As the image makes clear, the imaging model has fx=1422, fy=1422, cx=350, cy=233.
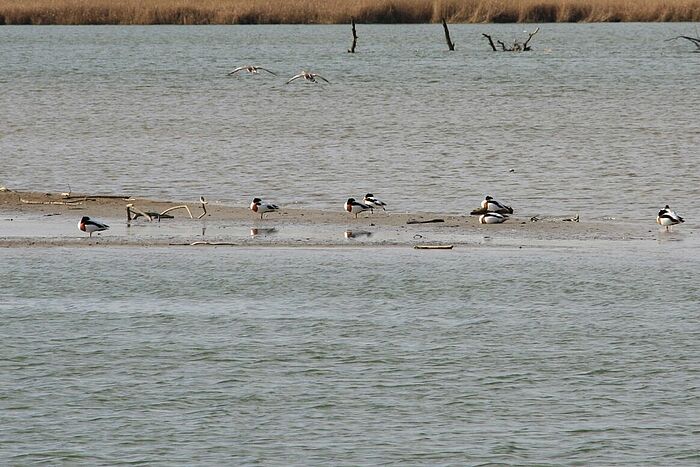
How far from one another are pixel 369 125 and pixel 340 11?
4477cm

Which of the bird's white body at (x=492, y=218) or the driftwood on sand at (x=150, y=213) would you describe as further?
the driftwood on sand at (x=150, y=213)

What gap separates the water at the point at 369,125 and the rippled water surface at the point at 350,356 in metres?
4.59

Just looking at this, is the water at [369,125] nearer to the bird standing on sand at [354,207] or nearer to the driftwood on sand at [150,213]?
the bird standing on sand at [354,207]

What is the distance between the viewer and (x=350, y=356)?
39.5 ft

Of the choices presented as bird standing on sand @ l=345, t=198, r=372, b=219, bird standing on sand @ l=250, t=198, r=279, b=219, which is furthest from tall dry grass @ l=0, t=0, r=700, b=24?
bird standing on sand @ l=250, t=198, r=279, b=219

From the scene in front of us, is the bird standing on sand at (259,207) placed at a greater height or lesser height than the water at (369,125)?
lesser

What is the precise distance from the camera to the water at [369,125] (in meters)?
22.3

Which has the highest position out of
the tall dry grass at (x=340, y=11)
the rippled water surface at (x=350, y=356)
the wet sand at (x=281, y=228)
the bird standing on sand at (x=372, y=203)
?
the tall dry grass at (x=340, y=11)

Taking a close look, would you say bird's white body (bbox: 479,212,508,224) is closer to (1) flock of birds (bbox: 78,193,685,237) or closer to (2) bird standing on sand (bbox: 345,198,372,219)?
(1) flock of birds (bbox: 78,193,685,237)

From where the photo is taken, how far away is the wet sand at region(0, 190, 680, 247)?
55.7 feet

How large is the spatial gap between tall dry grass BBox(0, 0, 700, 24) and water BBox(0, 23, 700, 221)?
2017 mm

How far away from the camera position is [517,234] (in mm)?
17531

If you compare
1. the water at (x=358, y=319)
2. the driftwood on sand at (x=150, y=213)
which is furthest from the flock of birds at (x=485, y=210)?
the driftwood on sand at (x=150, y=213)

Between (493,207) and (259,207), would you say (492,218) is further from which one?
(259,207)
